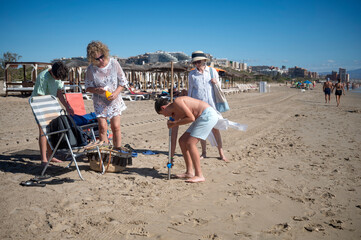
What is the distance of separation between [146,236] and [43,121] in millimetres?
2137

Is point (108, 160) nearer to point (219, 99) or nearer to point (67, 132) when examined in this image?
point (67, 132)

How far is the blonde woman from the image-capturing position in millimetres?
3945

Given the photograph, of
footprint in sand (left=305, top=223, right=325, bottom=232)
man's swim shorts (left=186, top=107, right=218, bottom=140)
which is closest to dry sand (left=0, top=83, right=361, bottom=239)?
footprint in sand (left=305, top=223, right=325, bottom=232)

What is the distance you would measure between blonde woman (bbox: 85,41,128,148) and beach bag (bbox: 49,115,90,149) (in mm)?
362

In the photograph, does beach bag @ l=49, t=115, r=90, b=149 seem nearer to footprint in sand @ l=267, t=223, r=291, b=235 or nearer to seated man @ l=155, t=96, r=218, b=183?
seated man @ l=155, t=96, r=218, b=183

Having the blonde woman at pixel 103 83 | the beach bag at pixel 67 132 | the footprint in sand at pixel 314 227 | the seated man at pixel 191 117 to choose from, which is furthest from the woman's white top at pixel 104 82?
the footprint in sand at pixel 314 227

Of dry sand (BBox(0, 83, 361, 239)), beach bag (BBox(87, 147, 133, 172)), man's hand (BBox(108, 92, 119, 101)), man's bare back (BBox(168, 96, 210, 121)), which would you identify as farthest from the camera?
man's hand (BBox(108, 92, 119, 101))

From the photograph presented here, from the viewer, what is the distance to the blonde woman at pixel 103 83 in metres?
3.95

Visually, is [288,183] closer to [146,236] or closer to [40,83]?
[146,236]

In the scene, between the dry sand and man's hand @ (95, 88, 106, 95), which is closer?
the dry sand

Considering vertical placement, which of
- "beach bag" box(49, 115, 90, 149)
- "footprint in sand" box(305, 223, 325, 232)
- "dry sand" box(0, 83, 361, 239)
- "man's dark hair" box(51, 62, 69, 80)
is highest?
"man's dark hair" box(51, 62, 69, 80)

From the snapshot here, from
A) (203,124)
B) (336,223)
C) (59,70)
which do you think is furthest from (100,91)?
(336,223)

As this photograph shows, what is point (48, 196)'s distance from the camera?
319 cm

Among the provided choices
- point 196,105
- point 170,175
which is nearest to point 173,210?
point 170,175
